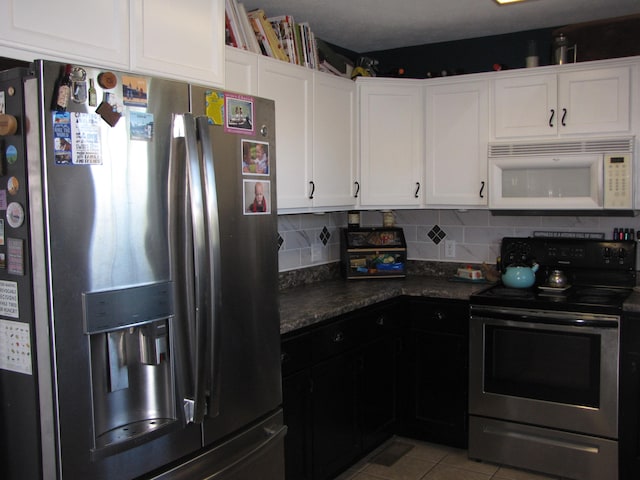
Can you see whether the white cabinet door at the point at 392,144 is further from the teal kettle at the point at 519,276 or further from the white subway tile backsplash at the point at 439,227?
the teal kettle at the point at 519,276

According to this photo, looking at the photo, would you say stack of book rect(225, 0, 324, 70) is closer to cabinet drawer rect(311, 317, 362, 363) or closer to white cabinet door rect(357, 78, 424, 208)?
white cabinet door rect(357, 78, 424, 208)

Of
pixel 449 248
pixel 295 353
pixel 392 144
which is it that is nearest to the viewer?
pixel 295 353

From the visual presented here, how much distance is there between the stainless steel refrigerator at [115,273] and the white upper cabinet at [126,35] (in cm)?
19

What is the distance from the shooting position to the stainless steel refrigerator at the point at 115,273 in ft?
5.01

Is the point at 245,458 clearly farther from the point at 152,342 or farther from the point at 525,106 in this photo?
the point at 525,106

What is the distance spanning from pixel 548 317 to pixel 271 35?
1998 millimetres

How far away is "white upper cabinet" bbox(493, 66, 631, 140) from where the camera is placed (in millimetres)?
3285

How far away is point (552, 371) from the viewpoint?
10.5 ft

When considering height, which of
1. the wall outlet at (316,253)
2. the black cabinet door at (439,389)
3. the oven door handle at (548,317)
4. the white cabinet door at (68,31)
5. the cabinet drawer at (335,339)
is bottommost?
the black cabinet door at (439,389)

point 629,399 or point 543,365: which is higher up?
point 543,365

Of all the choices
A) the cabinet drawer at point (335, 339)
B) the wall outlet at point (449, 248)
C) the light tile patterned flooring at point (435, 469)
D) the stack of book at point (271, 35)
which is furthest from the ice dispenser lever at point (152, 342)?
the wall outlet at point (449, 248)

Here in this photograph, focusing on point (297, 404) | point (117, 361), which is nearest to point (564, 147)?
point (297, 404)

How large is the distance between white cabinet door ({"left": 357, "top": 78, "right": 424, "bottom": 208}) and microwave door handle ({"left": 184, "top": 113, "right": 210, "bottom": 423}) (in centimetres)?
208

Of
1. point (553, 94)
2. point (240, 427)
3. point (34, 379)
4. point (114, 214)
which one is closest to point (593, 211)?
point (553, 94)
